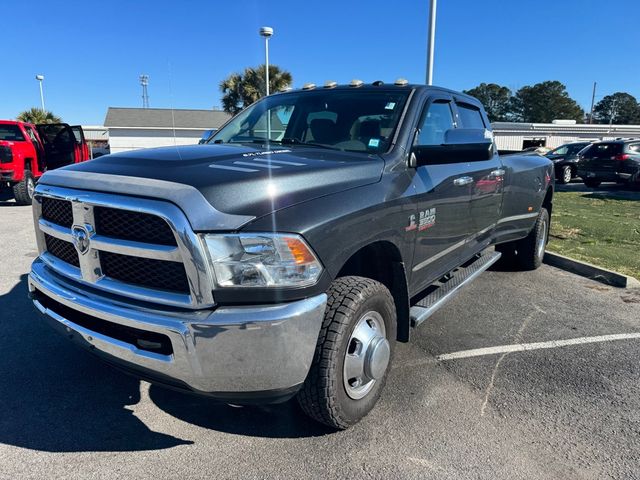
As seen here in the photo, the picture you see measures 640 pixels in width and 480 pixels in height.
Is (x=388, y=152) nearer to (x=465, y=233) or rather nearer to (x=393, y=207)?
(x=393, y=207)

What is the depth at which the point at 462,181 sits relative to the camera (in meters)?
3.64

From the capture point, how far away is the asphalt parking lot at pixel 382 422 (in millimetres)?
2330

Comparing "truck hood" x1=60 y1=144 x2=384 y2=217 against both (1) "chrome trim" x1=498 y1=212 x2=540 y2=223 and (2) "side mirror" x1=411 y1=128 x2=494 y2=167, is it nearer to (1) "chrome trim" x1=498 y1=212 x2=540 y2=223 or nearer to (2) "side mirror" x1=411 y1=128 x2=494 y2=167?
(2) "side mirror" x1=411 y1=128 x2=494 y2=167

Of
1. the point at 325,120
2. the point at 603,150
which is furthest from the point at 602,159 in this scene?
the point at 325,120

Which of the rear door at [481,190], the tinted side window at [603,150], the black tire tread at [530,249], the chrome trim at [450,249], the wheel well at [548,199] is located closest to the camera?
the chrome trim at [450,249]

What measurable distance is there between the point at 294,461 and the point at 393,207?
1.44 meters

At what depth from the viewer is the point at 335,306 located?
232 centimetres

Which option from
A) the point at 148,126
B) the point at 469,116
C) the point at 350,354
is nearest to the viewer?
the point at 350,354

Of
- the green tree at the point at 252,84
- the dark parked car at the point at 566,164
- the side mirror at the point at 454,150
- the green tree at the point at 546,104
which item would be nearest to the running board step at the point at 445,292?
the side mirror at the point at 454,150

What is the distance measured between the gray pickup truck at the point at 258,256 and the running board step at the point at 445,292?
3 centimetres

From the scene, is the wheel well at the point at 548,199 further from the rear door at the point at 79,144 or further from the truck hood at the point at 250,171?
the rear door at the point at 79,144

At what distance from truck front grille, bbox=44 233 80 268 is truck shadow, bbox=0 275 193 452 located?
89cm

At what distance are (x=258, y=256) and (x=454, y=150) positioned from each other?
151 cm

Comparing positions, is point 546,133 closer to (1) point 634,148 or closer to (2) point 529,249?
(1) point 634,148
